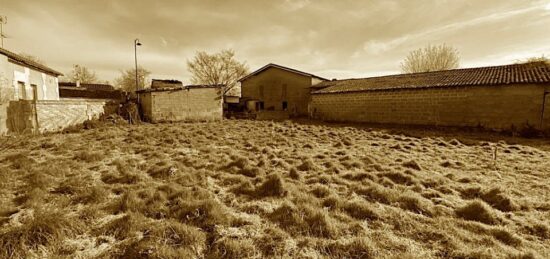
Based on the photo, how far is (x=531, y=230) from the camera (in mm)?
3074

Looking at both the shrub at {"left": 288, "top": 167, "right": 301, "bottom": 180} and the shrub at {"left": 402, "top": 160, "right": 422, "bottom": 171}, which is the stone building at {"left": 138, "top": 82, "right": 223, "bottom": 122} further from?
the shrub at {"left": 402, "top": 160, "right": 422, "bottom": 171}

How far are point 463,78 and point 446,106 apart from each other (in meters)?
2.31

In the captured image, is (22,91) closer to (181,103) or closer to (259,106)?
(181,103)

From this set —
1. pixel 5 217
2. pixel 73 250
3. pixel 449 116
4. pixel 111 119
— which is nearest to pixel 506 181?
pixel 73 250

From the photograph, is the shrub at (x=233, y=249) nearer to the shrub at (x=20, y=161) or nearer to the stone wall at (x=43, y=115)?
the shrub at (x=20, y=161)

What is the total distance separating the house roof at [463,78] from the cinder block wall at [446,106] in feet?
1.08

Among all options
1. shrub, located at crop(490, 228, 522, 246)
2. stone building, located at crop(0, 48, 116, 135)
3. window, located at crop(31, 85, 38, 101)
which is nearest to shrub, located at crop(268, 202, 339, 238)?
shrub, located at crop(490, 228, 522, 246)

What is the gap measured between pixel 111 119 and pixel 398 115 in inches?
742

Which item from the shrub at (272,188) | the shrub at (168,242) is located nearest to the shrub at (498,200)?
the shrub at (272,188)

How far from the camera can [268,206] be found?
3.83 m

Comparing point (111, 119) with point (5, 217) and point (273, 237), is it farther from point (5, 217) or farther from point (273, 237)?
point (273, 237)

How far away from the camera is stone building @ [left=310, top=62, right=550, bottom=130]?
1221 cm

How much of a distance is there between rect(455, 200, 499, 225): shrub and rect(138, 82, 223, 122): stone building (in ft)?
52.7

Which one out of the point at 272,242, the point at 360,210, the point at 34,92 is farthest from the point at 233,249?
the point at 34,92
